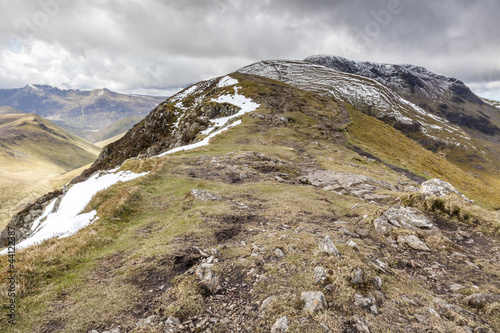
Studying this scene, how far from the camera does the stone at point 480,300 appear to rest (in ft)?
22.3

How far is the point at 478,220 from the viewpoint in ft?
40.9

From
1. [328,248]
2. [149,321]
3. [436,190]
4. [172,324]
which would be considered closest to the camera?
[172,324]

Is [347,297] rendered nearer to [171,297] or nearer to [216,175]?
[171,297]

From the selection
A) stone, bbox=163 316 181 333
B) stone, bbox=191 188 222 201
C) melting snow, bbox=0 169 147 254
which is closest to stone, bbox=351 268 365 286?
stone, bbox=163 316 181 333

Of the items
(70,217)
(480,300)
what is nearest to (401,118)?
(480,300)

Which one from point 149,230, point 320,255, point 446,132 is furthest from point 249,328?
point 446,132

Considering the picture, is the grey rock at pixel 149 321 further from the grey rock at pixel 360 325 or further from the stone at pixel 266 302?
the grey rock at pixel 360 325

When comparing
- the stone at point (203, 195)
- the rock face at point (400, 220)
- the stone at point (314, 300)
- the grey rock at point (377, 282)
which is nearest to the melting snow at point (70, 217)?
the stone at point (203, 195)

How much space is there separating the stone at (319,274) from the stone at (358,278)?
95 cm

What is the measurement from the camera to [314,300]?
654 cm

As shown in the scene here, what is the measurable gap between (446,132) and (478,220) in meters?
232

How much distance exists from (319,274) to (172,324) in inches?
197

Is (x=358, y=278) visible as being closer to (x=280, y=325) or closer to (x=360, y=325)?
(x=360, y=325)

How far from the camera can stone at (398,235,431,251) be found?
10.8 metres
